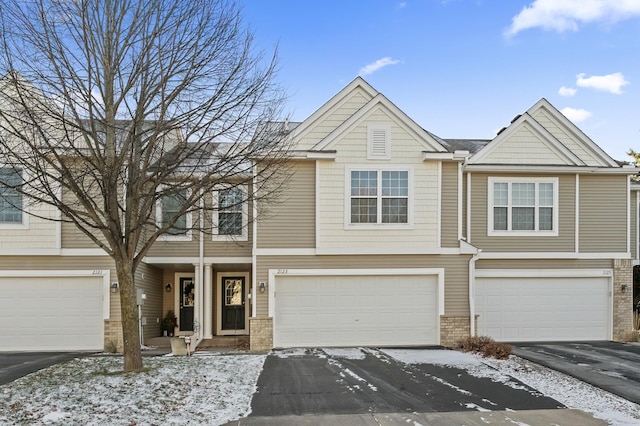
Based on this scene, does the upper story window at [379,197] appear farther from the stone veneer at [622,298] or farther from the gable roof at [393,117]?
the stone veneer at [622,298]

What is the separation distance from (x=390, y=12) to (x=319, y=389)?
33.5 ft

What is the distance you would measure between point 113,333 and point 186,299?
14.1 feet

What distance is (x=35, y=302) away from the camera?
50.2 ft

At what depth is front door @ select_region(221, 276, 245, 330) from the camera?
1925 centimetres

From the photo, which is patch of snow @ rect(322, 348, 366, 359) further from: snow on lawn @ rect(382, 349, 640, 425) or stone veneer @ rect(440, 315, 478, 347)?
stone veneer @ rect(440, 315, 478, 347)

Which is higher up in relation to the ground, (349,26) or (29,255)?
(349,26)

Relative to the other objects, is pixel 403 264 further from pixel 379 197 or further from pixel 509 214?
pixel 509 214

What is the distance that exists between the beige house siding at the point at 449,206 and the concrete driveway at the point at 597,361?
3.45m

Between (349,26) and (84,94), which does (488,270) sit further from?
(84,94)

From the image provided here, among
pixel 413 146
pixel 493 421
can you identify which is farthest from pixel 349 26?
pixel 493 421

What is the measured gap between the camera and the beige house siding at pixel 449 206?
15571mm

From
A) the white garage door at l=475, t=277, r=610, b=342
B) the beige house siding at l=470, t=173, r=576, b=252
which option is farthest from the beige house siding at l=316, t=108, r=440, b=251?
the white garage door at l=475, t=277, r=610, b=342

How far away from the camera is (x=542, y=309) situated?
16.9 meters

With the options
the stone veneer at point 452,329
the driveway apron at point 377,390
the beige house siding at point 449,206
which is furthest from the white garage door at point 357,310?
the driveway apron at point 377,390
